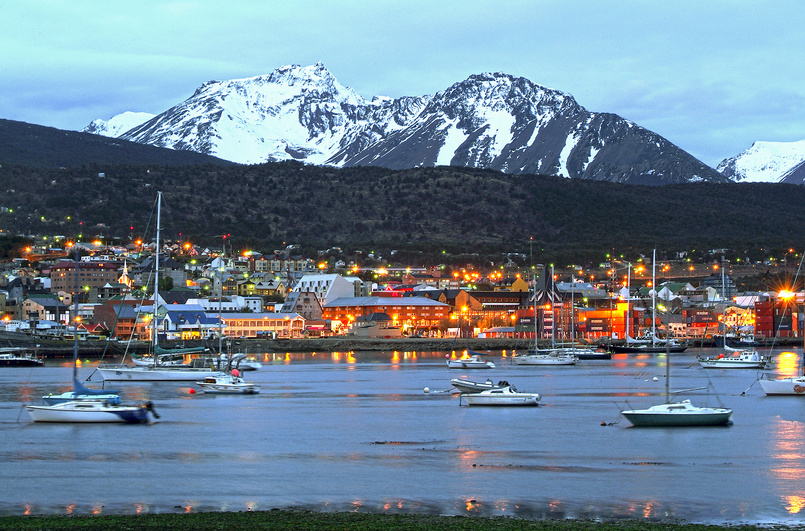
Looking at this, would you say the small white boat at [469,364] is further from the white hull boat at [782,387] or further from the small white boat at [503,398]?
the small white boat at [503,398]

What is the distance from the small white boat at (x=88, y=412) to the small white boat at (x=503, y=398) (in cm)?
1660

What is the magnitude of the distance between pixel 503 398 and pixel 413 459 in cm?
1935

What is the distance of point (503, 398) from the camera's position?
51.4 m

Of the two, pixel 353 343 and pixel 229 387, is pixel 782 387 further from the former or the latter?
pixel 353 343

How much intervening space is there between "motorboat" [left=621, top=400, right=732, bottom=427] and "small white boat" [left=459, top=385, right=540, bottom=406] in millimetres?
10471

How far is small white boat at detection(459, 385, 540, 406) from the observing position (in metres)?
51.0

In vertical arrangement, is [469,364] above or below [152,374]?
above

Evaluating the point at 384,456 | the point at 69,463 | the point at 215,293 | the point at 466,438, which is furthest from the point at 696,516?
the point at 215,293

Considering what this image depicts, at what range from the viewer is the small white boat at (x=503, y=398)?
5103 centimetres

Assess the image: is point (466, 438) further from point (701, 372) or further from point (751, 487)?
point (701, 372)

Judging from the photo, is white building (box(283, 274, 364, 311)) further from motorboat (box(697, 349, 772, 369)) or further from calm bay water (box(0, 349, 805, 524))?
calm bay water (box(0, 349, 805, 524))

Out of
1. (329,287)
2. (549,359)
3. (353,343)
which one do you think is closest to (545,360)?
(549,359)

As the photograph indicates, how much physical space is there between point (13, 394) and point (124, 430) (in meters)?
21.6

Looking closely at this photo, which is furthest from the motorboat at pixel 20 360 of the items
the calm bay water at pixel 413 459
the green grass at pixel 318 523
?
the green grass at pixel 318 523
